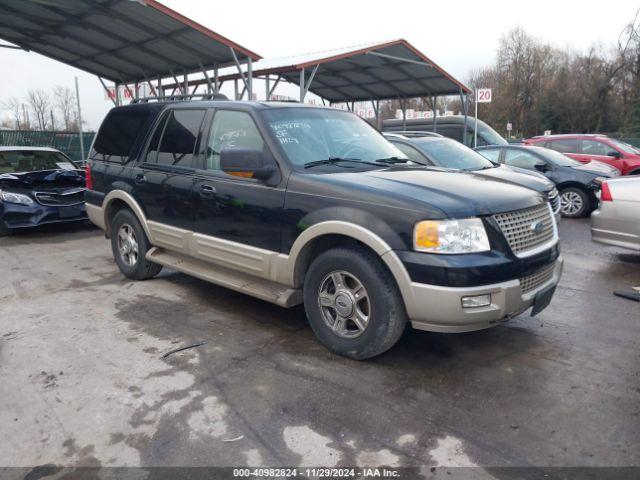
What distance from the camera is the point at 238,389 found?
3430mm

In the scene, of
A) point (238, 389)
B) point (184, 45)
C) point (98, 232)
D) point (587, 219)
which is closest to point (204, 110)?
point (238, 389)

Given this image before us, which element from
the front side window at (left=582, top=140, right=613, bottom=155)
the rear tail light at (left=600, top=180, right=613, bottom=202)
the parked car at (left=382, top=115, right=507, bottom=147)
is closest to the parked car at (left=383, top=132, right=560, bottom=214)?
the rear tail light at (left=600, top=180, right=613, bottom=202)

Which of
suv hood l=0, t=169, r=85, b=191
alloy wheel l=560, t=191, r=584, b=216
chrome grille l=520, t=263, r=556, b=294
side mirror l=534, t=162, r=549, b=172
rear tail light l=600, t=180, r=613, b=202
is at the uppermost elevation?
suv hood l=0, t=169, r=85, b=191

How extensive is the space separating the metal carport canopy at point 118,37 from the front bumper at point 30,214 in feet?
12.8

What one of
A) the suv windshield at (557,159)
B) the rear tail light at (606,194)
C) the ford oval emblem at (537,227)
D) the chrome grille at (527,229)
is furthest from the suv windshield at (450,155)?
the ford oval emblem at (537,227)

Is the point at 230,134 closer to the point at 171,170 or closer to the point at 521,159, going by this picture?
the point at 171,170

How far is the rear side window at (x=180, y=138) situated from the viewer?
499 centimetres

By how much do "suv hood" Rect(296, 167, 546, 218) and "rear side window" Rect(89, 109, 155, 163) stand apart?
2565mm

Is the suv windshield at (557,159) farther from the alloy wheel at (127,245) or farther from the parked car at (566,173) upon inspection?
the alloy wheel at (127,245)

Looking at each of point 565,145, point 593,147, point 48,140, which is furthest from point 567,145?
point 48,140

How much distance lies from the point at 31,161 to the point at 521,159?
9579mm

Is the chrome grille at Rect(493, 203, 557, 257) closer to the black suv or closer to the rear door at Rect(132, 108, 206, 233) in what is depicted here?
the black suv

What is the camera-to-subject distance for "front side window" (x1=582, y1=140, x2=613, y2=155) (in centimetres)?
1356

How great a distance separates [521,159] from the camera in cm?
1084
